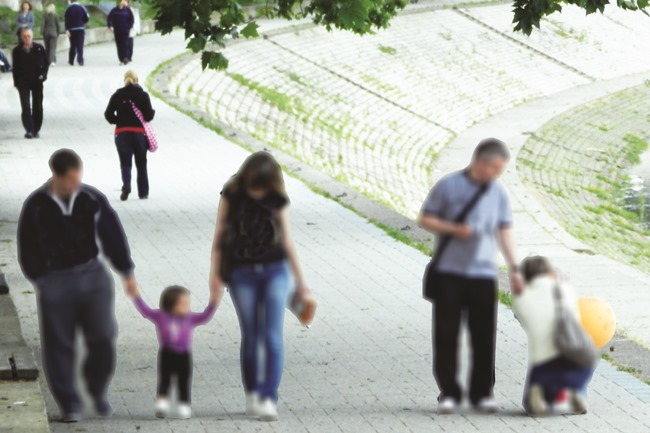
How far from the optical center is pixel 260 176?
3.81 m

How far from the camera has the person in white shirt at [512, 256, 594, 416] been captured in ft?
11.8

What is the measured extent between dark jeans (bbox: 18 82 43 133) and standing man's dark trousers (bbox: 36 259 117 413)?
3438 cm

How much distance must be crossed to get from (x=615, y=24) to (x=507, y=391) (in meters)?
73.3

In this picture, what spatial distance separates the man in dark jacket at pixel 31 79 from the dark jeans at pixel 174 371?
85.0 feet

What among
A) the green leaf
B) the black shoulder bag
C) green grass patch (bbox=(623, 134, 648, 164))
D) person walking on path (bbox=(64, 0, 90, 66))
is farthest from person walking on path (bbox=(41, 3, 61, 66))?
the black shoulder bag

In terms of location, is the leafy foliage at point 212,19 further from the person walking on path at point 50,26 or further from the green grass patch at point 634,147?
the green grass patch at point 634,147

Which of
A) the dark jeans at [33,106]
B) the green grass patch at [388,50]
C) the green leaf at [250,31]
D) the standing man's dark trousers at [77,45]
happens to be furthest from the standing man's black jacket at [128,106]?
the green grass patch at [388,50]

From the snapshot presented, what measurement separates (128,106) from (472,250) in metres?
3.00

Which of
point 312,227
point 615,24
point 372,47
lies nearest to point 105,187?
point 312,227

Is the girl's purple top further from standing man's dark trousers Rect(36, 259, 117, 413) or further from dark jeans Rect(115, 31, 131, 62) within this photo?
dark jeans Rect(115, 31, 131, 62)

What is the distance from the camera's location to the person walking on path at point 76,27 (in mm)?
56031

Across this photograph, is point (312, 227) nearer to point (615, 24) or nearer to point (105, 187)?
point (105, 187)

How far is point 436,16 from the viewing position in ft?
260

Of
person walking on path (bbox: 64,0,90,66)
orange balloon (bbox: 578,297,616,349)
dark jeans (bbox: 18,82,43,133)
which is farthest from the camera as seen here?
person walking on path (bbox: 64,0,90,66)
